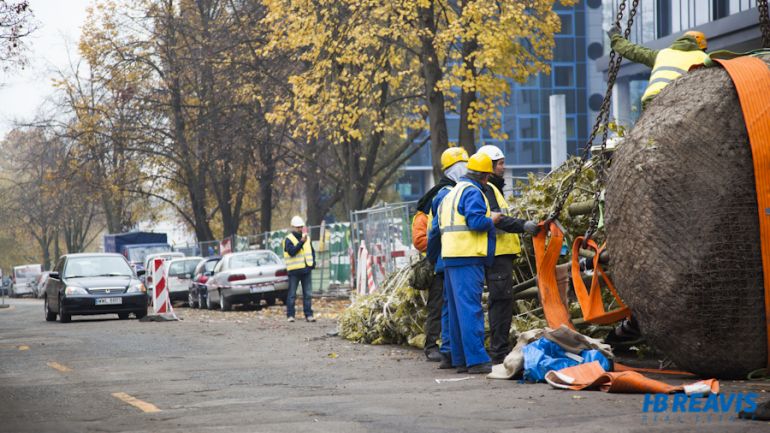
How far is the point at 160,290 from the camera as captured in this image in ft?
83.3

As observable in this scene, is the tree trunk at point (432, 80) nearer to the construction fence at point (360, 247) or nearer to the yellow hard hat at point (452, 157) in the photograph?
the construction fence at point (360, 247)

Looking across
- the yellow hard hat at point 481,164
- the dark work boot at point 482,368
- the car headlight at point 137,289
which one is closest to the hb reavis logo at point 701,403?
the dark work boot at point 482,368

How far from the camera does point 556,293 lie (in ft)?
35.2

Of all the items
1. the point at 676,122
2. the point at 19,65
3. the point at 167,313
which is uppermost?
the point at 19,65

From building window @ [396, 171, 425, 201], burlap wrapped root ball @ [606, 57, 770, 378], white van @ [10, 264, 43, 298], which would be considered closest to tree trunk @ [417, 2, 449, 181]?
burlap wrapped root ball @ [606, 57, 770, 378]

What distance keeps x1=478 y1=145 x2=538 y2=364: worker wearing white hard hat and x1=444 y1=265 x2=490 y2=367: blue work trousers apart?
0.65 ft

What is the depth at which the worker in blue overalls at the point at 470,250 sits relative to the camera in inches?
416

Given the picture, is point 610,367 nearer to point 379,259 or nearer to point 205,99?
point 379,259

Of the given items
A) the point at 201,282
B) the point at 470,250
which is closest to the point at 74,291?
the point at 201,282

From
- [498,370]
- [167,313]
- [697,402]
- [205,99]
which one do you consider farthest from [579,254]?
[205,99]

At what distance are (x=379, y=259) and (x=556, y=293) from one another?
15.4 meters

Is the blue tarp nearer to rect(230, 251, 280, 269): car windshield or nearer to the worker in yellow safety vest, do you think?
the worker in yellow safety vest

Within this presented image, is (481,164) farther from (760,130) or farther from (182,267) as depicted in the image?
(182,267)

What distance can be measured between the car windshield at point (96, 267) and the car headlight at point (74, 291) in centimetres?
69
